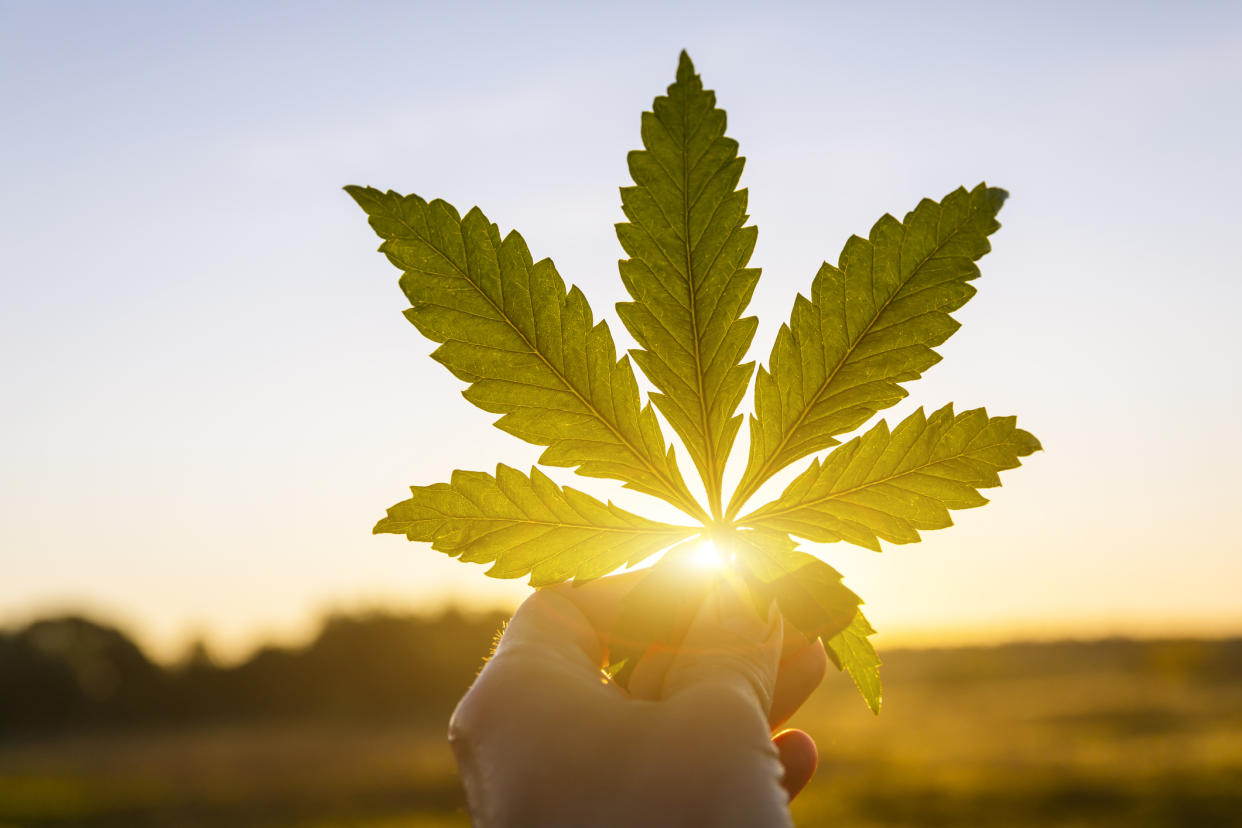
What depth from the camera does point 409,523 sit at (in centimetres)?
213

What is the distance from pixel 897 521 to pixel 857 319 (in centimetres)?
49

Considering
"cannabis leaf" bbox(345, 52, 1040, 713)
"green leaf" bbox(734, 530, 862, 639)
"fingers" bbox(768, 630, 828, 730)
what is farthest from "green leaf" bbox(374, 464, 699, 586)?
"fingers" bbox(768, 630, 828, 730)

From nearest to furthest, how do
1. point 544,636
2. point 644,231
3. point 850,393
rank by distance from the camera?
1. point 644,231
2. point 850,393
3. point 544,636

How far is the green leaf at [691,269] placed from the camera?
72.5 inches

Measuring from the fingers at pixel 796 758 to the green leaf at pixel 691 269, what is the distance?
1.36 metres

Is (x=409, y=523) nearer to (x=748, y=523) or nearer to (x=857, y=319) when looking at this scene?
(x=748, y=523)

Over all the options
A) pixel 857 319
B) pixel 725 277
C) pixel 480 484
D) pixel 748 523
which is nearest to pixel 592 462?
pixel 480 484

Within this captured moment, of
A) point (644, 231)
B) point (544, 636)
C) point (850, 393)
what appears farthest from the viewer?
point (544, 636)

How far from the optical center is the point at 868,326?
2.03 m

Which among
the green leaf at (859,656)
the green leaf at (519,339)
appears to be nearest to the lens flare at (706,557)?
the green leaf at (519,339)

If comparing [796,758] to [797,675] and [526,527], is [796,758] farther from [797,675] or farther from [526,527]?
[526,527]

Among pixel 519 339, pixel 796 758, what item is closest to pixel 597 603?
pixel 519 339

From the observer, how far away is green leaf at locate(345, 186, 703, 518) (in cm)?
197

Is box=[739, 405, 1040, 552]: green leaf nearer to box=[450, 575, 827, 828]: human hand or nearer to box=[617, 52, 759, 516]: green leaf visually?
box=[617, 52, 759, 516]: green leaf
